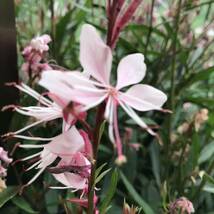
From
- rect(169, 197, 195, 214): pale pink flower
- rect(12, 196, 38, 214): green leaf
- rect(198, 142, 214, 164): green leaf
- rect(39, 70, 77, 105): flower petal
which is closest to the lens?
rect(39, 70, 77, 105): flower petal

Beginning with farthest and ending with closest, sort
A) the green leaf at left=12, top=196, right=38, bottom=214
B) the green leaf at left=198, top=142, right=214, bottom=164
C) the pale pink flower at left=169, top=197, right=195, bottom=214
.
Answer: the green leaf at left=198, top=142, right=214, bottom=164 < the green leaf at left=12, top=196, right=38, bottom=214 < the pale pink flower at left=169, top=197, right=195, bottom=214

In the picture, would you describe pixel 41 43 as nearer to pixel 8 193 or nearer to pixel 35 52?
pixel 35 52

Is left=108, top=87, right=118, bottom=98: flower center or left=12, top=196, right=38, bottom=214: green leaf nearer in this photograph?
left=108, top=87, right=118, bottom=98: flower center

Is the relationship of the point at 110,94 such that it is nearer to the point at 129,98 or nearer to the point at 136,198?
the point at 129,98

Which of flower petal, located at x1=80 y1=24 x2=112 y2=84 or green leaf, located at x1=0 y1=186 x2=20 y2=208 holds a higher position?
flower petal, located at x1=80 y1=24 x2=112 y2=84

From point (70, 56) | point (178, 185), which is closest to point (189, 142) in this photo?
point (178, 185)

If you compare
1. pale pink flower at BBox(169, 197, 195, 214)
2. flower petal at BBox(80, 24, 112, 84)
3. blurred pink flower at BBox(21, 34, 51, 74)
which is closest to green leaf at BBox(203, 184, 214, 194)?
pale pink flower at BBox(169, 197, 195, 214)

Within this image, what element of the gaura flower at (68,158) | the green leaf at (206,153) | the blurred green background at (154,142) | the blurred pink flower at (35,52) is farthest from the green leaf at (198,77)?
the gaura flower at (68,158)

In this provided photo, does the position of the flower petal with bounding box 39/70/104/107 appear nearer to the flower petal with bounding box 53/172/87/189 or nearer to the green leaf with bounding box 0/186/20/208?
the flower petal with bounding box 53/172/87/189
